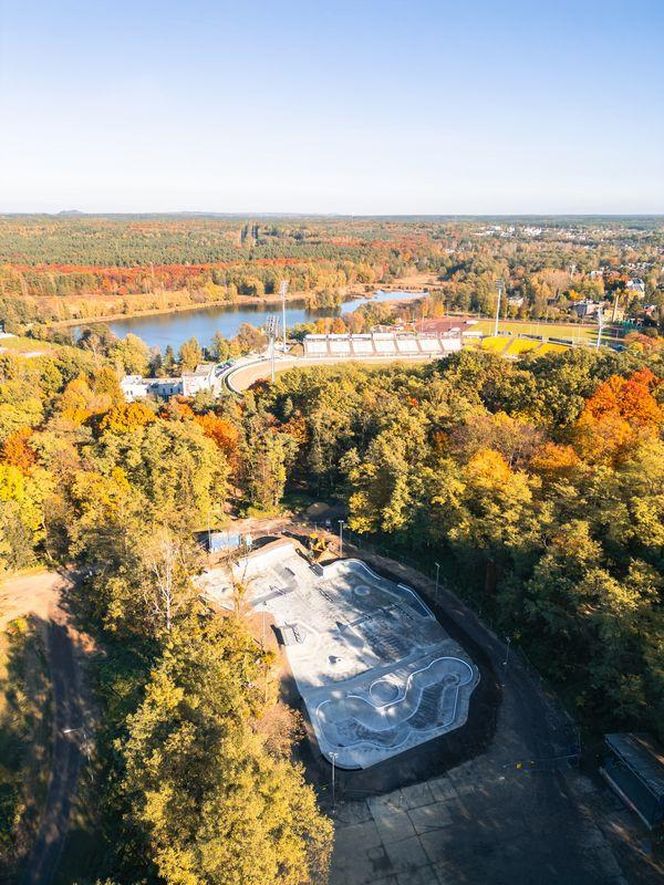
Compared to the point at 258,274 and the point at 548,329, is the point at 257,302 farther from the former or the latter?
the point at 548,329

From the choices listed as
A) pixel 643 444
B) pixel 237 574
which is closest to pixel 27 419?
pixel 237 574

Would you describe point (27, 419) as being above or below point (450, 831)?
above

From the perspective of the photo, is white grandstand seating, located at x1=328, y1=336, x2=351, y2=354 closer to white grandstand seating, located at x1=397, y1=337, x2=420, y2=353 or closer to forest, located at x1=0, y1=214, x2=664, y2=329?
white grandstand seating, located at x1=397, y1=337, x2=420, y2=353

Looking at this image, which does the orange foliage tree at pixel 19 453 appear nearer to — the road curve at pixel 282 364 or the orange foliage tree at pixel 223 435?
the orange foliage tree at pixel 223 435

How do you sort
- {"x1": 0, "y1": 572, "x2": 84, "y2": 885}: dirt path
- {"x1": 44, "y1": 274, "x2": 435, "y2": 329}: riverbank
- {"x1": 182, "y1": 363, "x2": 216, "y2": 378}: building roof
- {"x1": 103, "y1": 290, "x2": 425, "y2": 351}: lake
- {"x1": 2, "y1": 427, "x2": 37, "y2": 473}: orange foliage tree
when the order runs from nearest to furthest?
{"x1": 0, "y1": 572, "x2": 84, "y2": 885}: dirt path, {"x1": 2, "y1": 427, "x2": 37, "y2": 473}: orange foliage tree, {"x1": 182, "y1": 363, "x2": 216, "y2": 378}: building roof, {"x1": 103, "y1": 290, "x2": 425, "y2": 351}: lake, {"x1": 44, "y1": 274, "x2": 435, "y2": 329}: riverbank

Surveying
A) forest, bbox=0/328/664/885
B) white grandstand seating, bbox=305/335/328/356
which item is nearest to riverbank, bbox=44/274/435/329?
white grandstand seating, bbox=305/335/328/356

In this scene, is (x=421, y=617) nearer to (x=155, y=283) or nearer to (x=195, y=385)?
(x=195, y=385)
